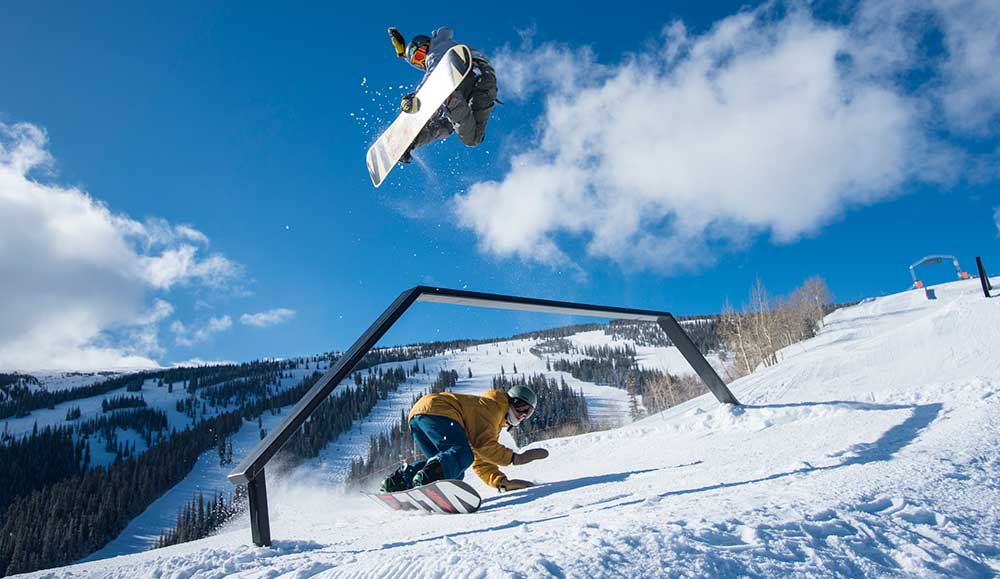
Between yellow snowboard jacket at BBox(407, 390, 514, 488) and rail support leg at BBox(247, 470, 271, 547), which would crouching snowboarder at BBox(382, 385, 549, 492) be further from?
rail support leg at BBox(247, 470, 271, 547)

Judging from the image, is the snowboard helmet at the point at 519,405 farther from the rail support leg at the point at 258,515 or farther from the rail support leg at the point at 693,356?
the rail support leg at the point at 258,515

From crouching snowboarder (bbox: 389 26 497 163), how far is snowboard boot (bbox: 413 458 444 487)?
147 inches

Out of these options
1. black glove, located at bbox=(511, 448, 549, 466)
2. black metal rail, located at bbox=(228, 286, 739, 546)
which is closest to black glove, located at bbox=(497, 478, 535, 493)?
black glove, located at bbox=(511, 448, 549, 466)

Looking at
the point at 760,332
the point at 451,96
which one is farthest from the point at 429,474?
the point at 760,332

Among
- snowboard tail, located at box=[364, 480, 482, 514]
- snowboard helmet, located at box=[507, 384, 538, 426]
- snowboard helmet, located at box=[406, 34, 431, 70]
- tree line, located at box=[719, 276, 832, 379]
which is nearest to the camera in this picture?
snowboard tail, located at box=[364, 480, 482, 514]

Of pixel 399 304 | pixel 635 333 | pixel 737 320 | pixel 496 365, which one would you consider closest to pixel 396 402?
pixel 496 365

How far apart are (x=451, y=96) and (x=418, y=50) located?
3.64 ft

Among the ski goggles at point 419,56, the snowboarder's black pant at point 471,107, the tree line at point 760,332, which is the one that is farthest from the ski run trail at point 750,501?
the tree line at point 760,332

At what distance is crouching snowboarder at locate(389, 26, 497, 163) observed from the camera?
529 cm

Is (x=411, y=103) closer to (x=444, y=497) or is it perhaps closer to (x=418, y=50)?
(x=418, y=50)

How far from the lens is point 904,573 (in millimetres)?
1233

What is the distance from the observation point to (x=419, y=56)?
587 cm

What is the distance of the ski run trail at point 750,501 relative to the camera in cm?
131

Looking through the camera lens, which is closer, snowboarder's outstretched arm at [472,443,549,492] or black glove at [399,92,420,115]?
snowboarder's outstretched arm at [472,443,549,492]
